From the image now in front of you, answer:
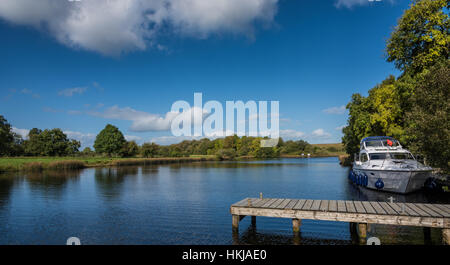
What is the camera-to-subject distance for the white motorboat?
19.0 m

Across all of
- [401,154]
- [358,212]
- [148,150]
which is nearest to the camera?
[358,212]

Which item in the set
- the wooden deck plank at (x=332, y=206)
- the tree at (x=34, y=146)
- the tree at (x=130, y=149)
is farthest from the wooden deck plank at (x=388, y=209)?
the tree at (x=34, y=146)

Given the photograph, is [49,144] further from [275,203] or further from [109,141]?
[275,203]

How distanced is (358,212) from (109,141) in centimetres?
8730

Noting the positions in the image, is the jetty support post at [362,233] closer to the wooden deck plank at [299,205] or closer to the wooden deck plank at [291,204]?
the wooden deck plank at [299,205]

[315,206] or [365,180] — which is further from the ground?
[315,206]

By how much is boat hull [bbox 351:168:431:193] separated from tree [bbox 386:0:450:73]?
28.1ft

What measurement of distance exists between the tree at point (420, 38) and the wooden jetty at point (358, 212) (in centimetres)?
1506

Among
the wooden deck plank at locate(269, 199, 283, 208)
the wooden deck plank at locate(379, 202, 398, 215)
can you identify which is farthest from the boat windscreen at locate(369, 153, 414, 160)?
the wooden deck plank at locate(269, 199, 283, 208)

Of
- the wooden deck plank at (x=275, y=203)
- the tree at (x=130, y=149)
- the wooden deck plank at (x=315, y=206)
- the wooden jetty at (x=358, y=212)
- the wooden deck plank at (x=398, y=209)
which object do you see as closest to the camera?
the wooden jetty at (x=358, y=212)

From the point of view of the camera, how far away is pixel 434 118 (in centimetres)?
1098

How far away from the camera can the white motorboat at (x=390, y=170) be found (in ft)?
62.2

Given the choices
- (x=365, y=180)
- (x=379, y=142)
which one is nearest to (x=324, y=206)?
(x=365, y=180)
